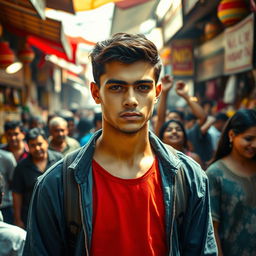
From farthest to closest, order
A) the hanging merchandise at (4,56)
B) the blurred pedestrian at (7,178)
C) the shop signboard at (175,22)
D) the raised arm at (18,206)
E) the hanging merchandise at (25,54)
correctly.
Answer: the hanging merchandise at (25,54), the shop signboard at (175,22), the hanging merchandise at (4,56), the blurred pedestrian at (7,178), the raised arm at (18,206)

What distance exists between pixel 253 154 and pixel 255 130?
7.5 inches

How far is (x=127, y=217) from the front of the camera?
1.83m

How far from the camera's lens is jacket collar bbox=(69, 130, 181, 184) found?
72.8 inches

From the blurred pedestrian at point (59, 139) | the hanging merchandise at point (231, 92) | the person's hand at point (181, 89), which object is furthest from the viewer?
the hanging merchandise at point (231, 92)

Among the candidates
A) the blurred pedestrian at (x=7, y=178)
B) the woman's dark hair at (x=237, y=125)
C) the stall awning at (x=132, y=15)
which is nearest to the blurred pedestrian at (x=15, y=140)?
the blurred pedestrian at (x=7, y=178)

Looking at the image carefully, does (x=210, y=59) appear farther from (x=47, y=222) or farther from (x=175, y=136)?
(x=47, y=222)

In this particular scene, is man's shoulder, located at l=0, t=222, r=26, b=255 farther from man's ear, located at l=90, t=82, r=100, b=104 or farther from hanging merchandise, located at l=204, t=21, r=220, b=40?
hanging merchandise, located at l=204, t=21, r=220, b=40

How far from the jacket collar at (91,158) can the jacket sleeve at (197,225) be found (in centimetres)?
12

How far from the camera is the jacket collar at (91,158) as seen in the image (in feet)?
6.07

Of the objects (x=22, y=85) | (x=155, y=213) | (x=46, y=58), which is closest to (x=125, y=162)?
(x=155, y=213)

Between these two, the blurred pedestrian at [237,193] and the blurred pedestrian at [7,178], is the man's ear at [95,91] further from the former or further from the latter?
the blurred pedestrian at [7,178]

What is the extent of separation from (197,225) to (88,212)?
58 centimetres

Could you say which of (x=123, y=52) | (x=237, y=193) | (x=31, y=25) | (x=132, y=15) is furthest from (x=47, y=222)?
(x=132, y=15)

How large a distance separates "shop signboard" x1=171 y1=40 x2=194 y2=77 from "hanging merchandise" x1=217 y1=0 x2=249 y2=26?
17.8 feet
